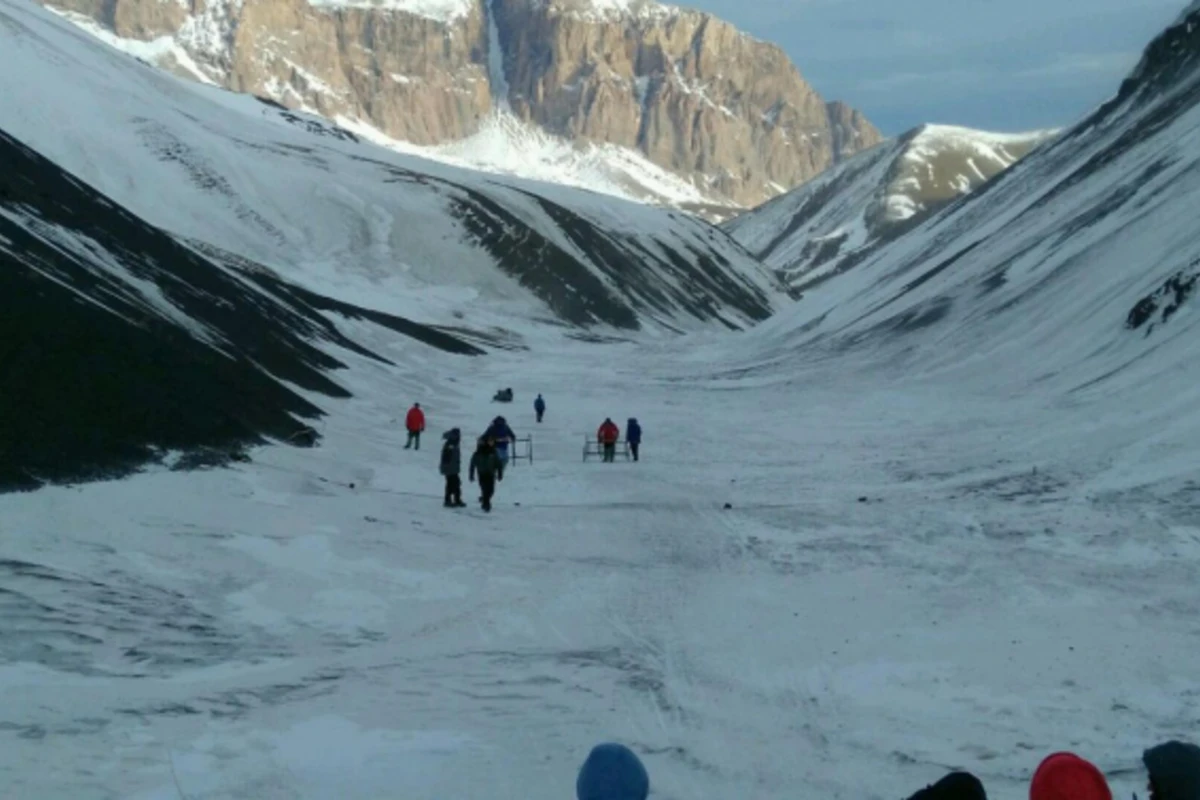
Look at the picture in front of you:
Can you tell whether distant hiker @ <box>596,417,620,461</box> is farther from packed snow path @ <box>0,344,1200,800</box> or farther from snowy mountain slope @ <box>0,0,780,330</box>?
snowy mountain slope @ <box>0,0,780,330</box>

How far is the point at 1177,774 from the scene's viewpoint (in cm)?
567

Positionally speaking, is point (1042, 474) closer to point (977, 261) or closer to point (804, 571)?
point (804, 571)

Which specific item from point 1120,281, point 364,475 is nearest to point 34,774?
point 364,475

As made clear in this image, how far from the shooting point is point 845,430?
37.7 meters

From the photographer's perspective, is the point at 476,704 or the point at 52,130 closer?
the point at 476,704

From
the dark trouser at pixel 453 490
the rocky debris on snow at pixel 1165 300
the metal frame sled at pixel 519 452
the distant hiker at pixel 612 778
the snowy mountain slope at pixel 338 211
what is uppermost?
the snowy mountain slope at pixel 338 211

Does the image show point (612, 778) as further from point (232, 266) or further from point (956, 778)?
point (232, 266)

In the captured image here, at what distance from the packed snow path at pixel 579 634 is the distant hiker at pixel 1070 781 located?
13.6 ft

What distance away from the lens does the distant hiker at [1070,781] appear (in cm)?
537

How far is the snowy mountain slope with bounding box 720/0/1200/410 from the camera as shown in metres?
38.7

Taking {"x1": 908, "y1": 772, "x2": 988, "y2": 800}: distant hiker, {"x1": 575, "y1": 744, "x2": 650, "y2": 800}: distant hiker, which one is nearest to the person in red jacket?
{"x1": 575, "y1": 744, "x2": 650, "y2": 800}: distant hiker

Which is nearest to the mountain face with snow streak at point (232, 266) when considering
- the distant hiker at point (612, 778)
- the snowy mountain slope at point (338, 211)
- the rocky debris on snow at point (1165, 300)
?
the snowy mountain slope at point (338, 211)

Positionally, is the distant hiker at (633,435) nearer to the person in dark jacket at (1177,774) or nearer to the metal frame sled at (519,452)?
the metal frame sled at (519,452)

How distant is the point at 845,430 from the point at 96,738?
29.7 m
